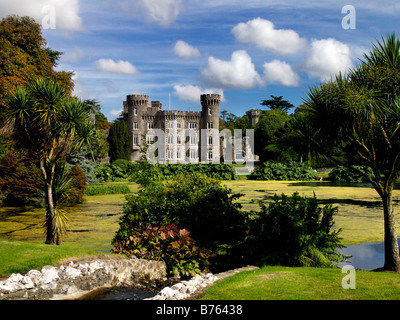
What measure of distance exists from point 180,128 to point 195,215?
69.4m

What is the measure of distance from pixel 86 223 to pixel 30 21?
865 inches

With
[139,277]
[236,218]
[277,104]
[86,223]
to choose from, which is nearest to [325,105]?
[236,218]

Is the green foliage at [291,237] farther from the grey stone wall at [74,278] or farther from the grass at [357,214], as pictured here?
the grey stone wall at [74,278]

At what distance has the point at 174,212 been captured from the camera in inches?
353

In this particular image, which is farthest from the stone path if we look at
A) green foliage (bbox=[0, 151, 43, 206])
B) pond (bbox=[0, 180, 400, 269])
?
green foliage (bbox=[0, 151, 43, 206])

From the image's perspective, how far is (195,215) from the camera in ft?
29.3

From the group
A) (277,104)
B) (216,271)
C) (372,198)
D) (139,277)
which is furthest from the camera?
(277,104)

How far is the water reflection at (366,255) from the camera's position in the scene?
8.53m

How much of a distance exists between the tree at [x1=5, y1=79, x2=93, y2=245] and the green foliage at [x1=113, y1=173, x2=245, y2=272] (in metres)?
2.02

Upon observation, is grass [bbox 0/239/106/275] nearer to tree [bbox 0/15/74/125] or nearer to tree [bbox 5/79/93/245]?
tree [bbox 5/79/93/245]

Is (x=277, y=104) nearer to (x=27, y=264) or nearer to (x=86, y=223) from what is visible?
(x=86, y=223)

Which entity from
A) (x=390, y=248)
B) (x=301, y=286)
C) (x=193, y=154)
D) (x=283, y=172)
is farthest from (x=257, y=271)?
(x=193, y=154)

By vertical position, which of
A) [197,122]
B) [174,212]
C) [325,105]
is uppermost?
[197,122]
